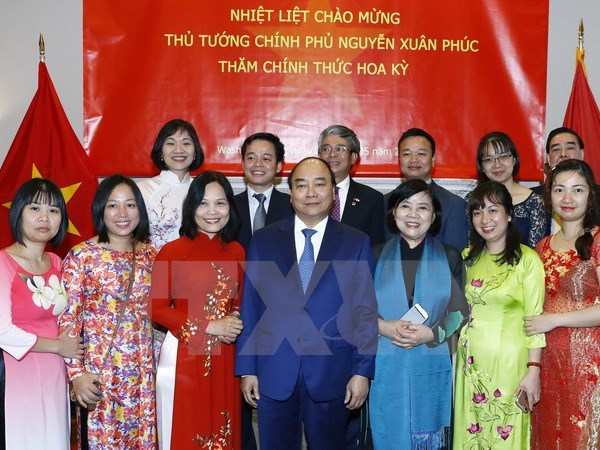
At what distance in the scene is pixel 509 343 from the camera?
3.07m

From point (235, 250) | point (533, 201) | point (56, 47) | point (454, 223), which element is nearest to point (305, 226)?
point (235, 250)

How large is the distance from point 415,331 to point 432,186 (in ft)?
3.22

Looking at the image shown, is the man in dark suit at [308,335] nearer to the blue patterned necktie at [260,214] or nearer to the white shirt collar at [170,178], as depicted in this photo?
the blue patterned necktie at [260,214]

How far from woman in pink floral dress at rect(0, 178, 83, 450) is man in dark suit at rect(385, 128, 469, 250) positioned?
1.70 m

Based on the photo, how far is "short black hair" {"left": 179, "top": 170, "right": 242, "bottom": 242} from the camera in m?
3.20

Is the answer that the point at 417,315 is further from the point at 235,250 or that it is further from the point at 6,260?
the point at 6,260

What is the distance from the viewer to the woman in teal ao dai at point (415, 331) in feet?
10.1

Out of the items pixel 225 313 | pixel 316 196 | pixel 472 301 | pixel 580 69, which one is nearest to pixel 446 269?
pixel 472 301

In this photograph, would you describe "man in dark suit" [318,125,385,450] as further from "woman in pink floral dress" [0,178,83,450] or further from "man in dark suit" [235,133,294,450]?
"woman in pink floral dress" [0,178,83,450]

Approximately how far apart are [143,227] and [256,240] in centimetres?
53

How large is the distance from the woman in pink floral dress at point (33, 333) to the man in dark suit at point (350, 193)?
→ 4.79 ft

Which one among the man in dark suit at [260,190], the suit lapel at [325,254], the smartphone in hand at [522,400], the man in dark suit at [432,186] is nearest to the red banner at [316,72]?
the man in dark suit at [432,186]

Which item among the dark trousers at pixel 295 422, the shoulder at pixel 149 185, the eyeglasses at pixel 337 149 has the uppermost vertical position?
the eyeglasses at pixel 337 149

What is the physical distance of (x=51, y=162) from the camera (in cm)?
459
